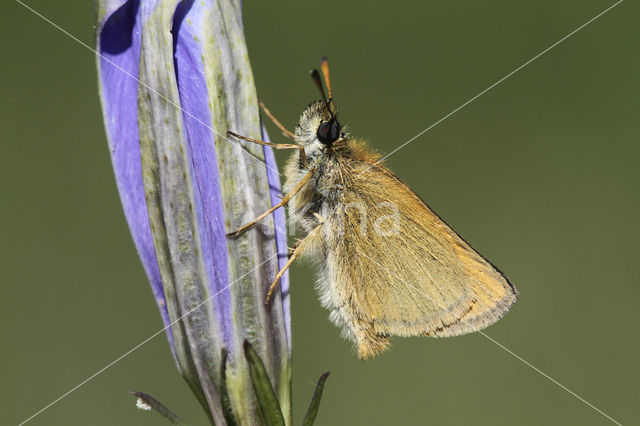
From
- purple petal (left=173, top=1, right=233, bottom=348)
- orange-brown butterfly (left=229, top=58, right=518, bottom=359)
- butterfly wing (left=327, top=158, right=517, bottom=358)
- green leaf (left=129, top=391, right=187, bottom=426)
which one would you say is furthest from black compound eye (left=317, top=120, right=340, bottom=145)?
green leaf (left=129, top=391, right=187, bottom=426)

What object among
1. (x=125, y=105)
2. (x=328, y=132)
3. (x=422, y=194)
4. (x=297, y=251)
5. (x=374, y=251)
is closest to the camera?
(x=125, y=105)

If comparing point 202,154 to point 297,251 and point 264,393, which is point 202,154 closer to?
point 297,251

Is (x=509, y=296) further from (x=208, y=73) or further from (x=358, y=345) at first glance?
(x=208, y=73)

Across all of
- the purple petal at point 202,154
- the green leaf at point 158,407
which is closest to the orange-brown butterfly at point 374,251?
the purple petal at point 202,154

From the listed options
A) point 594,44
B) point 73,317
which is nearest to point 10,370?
point 73,317

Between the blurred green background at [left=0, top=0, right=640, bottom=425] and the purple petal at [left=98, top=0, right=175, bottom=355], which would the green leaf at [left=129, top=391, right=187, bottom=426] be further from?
the blurred green background at [left=0, top=0, right=640, bottom=425]

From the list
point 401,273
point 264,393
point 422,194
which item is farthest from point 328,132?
point 422,194

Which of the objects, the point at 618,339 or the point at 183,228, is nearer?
the point at 183,228
